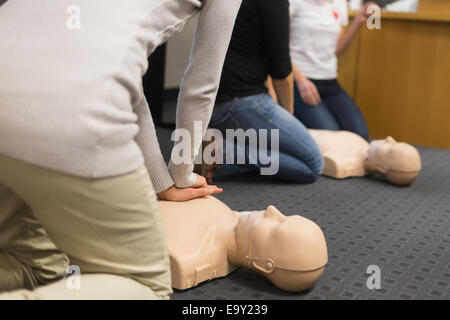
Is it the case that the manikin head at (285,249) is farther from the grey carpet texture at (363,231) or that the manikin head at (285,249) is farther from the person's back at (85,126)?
the person's back at (85,126)

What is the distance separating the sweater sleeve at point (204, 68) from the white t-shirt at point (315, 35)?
5.11 feet

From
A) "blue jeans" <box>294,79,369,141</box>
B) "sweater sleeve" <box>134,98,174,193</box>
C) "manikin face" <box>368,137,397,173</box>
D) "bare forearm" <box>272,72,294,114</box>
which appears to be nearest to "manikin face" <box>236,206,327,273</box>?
"sweater sleeve" <box>134,98,174,193</box>

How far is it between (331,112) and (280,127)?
2.40ft

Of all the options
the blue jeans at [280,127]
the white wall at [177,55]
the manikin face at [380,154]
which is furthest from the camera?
the white wall at [177,55]

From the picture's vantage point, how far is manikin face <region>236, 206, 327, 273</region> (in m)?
1.12

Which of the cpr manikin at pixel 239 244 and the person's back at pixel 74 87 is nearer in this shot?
the person's back at pixel 74 87

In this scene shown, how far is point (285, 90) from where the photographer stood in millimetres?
2135

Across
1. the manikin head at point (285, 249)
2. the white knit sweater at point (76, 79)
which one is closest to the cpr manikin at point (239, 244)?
the manikin head at point (285, 249)

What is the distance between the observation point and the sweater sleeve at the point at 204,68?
3.28 feet

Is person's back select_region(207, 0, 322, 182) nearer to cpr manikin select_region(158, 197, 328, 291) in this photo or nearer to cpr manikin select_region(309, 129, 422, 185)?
cpr manikin select_region(309, 129, 422, 185)

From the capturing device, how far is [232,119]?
2.05 meters
